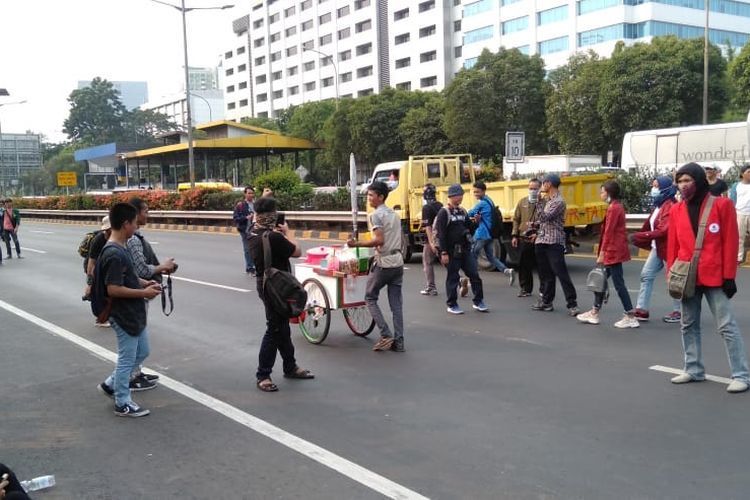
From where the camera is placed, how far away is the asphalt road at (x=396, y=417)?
4051mm

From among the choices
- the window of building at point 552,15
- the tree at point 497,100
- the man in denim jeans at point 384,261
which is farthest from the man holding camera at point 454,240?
the window of building at point 552,15

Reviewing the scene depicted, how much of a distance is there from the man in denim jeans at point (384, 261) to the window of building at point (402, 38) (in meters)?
74.2

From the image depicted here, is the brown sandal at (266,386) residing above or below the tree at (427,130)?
below

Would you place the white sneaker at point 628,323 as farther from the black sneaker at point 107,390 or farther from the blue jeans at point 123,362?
the black sneaker at point 107,390

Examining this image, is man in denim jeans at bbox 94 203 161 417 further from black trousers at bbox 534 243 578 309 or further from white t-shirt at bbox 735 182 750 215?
white t-shirt at bbox 735 182 750 215

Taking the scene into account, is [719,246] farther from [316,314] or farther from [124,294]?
[124,294]

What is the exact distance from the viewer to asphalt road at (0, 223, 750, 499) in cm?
405

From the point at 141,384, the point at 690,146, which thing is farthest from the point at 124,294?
the point at 690,146

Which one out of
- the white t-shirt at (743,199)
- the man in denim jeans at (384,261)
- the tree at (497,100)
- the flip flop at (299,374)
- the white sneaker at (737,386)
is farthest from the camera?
the tree at (497,100)

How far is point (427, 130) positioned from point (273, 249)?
45747 mm

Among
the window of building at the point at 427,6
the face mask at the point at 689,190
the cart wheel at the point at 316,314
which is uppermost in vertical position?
the window of building at the point at 427,6

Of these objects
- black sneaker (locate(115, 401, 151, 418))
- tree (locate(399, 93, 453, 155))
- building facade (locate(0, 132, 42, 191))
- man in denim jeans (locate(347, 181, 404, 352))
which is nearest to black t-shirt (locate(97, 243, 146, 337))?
black sneaker (locate(115, 401, 151, 418))

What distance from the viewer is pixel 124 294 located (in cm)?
505

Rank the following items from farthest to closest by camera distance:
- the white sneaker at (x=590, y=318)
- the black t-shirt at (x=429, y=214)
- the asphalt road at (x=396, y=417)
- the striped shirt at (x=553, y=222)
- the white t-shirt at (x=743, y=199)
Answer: the white t-shirt at (x=743, y=199)
the black t-shirt at (x=429, y=214)
the striped shirt at (x=553, y=222)
the white sneaker at (x=590, y=318)
the asphalt road at (x=396, y=417)
